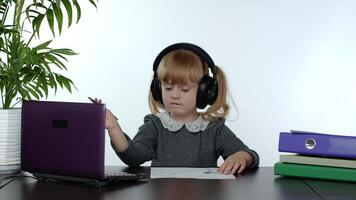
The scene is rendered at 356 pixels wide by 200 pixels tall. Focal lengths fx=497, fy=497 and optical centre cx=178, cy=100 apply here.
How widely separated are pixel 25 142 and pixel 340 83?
2231 millimetres

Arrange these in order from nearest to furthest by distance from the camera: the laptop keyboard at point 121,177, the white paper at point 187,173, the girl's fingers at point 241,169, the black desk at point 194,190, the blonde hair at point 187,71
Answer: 1. the black desk at point 194,190
2. the laptop keyboard at point 121,177
3. the white paper at point 187,173
4. the girl's fingers at point 241,169
5. the blonde hair at point 187,71

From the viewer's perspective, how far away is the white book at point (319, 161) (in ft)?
3.86

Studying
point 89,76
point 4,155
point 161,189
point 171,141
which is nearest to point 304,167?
point 161,189

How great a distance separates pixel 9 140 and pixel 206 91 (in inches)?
24.9

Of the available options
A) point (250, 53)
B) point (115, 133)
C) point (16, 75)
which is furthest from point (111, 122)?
point (250, 53)

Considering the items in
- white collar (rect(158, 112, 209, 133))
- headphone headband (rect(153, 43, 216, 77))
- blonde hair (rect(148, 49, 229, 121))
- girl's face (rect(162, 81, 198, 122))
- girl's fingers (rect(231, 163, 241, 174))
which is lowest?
girl's fingers (rect(231, 163, 241, 174))

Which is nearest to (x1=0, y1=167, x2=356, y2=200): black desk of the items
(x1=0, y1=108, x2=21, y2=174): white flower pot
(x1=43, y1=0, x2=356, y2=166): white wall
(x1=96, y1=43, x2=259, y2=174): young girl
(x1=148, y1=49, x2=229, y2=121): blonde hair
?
(x1=0, y1=108, x2=21, y2=174): white flower pot

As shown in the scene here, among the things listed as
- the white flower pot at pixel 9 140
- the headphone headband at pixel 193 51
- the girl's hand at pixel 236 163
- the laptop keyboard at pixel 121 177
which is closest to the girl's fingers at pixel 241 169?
the girl's hand at pixel 236 163

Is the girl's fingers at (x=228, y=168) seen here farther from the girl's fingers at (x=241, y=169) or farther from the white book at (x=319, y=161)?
the white book at (x=319, y=161)

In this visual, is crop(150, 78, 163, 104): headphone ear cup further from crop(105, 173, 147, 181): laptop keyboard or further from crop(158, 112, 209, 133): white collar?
crop(105, 173, 147, 181): laptop keyboard

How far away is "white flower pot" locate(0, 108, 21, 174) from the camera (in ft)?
4.31

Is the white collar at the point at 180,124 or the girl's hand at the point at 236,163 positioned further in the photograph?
the white collar at the point at 180,124

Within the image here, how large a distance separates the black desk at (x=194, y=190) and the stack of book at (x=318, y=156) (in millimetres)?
21

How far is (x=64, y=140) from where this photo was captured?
1.12 m
